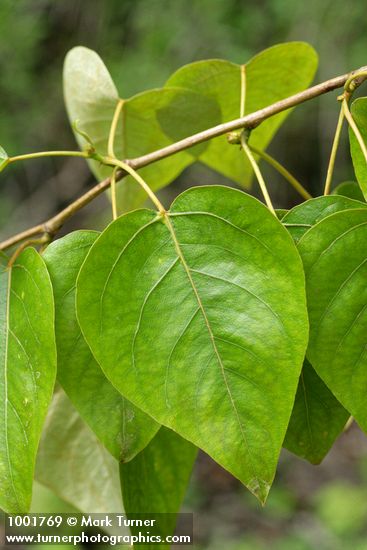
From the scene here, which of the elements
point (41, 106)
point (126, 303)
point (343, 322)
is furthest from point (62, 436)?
point (41, 106)

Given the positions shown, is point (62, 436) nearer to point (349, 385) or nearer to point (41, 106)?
point (349, 385)

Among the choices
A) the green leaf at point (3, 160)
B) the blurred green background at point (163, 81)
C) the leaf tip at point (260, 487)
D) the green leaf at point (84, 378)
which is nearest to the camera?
the leaf tip at point (260, 487)

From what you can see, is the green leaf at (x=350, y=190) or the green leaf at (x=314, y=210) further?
the green leaf at (x=350, y=190)

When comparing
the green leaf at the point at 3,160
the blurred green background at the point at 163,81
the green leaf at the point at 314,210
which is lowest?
the blurred green background at the point at 163,81

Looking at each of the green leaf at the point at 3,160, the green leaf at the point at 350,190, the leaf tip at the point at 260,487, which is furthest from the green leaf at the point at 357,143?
the green leaf at the point at 3,160

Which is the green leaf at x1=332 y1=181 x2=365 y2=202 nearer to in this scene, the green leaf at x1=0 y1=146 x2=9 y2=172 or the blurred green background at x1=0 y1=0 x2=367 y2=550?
the green leaf at x1=0 y1=146 x2=9 y2=172

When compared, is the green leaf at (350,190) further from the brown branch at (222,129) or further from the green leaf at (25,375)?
the green leaf at (25,375)
